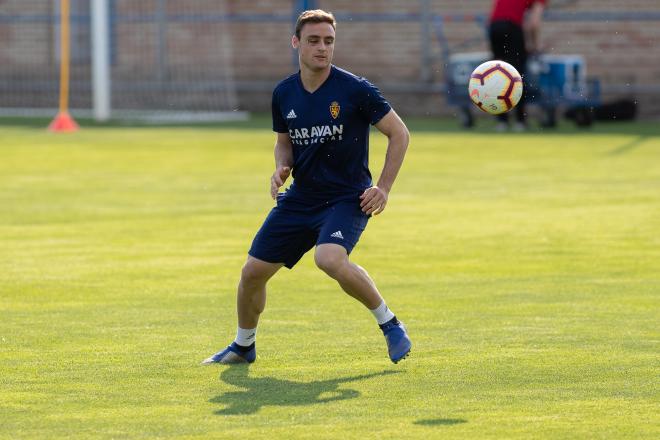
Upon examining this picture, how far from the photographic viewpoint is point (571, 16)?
93.8 feet

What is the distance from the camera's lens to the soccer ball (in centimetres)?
967

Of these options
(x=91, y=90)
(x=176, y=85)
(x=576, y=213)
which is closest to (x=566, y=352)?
(x=576, y=213)

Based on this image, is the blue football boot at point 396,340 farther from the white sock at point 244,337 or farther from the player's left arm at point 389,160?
the white sock at point 244,337

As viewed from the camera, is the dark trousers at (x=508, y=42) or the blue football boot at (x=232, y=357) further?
the dark trousers at (x=508, y=42)

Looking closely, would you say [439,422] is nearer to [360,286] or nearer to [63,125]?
[360,286]

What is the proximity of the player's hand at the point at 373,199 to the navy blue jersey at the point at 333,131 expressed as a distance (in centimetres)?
16

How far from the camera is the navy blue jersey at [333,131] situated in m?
8.09

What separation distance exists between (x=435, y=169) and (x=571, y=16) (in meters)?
9.95

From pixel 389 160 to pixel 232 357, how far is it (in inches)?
54.6

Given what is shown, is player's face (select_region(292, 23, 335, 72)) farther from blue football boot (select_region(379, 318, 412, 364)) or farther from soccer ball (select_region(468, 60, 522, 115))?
soccer ball (select_region(468, 60, 522, 115))

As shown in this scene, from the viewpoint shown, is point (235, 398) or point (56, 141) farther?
point (56, 141)

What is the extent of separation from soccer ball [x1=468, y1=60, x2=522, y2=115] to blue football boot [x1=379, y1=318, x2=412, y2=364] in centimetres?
219

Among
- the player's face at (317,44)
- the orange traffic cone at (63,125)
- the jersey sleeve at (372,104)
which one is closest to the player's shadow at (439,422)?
the jersey sleeve at (372,104)

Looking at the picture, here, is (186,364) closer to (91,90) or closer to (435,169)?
(435,169)
